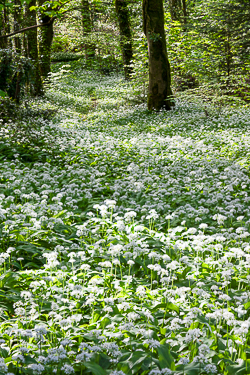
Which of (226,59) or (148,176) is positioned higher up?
(226,59)

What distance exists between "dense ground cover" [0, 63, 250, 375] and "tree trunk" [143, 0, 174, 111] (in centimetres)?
257

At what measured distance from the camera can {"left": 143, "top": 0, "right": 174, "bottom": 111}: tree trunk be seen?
491 inches

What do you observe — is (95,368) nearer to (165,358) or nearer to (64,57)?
(165,358)

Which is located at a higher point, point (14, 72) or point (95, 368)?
point (14, 72)

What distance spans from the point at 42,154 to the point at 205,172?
4.08m

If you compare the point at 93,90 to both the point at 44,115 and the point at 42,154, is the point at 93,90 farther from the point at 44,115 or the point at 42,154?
the point at 42,154

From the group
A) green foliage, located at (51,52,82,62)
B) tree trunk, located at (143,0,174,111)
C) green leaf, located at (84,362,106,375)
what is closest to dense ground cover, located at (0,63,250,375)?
green leaf, located at (84,362,106,375)

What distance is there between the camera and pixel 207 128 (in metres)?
10.4

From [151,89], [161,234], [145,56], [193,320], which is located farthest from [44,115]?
[193,320]

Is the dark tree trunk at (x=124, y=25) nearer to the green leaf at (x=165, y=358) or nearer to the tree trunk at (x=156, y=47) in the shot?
the tree trunk at (x=156, y=47)

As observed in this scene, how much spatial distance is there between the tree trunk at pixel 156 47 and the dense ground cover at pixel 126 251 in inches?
101

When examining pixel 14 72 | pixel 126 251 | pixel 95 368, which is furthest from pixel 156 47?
pixel 95 368

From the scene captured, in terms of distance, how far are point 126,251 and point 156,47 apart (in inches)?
424

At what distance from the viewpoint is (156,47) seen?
41.3 ft
